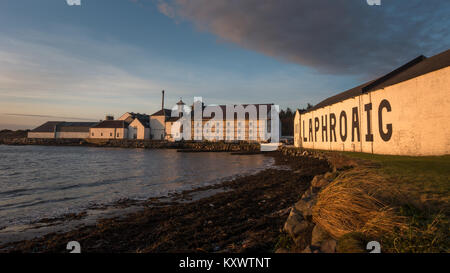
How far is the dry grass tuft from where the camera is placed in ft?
11.2

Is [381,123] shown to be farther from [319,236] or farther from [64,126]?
[64,126]

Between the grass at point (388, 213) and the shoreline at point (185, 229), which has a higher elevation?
the grass at point (388, 213)

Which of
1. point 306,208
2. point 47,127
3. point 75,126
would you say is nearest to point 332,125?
point 306,208

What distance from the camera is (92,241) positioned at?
6004mm

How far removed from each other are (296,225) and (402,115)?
15.7 meters

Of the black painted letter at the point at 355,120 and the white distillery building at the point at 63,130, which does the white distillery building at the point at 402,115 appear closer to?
the black painted letter at the point at 355,120

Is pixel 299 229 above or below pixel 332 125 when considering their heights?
below

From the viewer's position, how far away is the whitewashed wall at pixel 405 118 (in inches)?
520

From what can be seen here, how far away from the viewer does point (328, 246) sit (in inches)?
143

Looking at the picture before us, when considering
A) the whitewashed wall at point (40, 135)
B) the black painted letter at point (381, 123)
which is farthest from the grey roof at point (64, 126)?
the black painted letter at point (381, 123)

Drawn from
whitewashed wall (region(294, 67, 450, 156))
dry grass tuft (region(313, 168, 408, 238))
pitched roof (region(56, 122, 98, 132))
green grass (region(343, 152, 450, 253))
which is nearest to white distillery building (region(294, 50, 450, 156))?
whitewashed wall (region(294, 67, 450, 156))

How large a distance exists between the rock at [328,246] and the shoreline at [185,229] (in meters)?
1.37

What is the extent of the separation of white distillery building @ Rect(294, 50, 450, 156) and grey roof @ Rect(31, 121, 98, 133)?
9088cm
